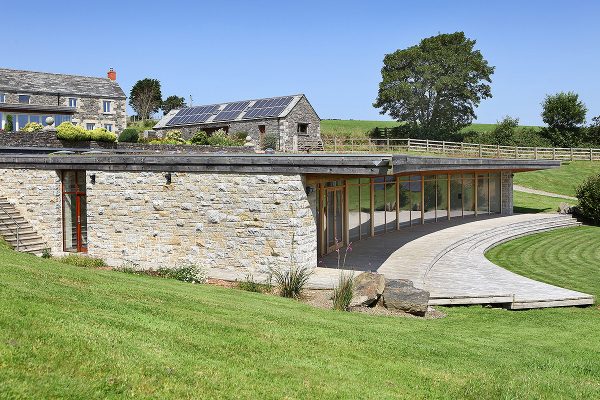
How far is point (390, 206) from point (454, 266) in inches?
290

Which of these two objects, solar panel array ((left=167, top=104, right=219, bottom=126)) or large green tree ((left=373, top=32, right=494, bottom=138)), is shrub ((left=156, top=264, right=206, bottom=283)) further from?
large green tree ((left=373, top=32, right=494, bottom=138))

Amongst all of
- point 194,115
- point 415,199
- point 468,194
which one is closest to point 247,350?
point 415,199

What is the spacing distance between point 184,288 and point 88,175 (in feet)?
23.0

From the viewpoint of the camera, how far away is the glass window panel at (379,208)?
23125mm

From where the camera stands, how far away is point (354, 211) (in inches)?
840

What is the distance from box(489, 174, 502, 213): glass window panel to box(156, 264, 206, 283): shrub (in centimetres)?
2123

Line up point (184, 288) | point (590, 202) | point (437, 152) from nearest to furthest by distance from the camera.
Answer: point (184, 288)
point (590, 202)
point (437, 152)

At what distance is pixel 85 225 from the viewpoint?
1877 centimetres

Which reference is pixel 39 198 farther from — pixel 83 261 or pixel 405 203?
pixel 405 203

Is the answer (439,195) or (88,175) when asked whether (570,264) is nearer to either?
(439,195)

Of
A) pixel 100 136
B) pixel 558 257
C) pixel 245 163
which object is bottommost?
pixel 558 257

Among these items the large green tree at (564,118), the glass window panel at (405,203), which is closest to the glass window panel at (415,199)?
the glass window panel at (405,203)

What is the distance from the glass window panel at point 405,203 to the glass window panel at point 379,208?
1.72 metres

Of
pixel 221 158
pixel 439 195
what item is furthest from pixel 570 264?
pixel 221 158
